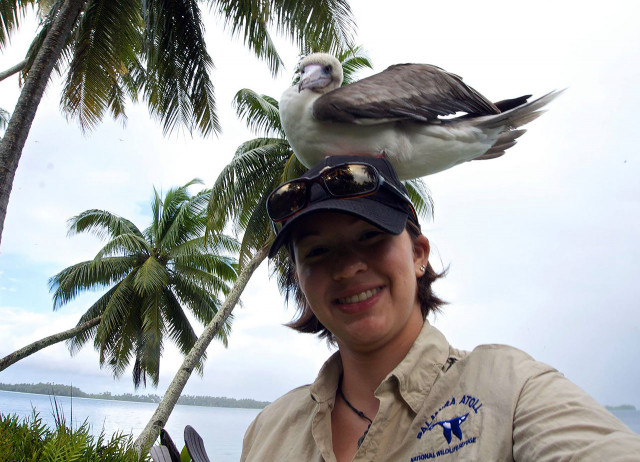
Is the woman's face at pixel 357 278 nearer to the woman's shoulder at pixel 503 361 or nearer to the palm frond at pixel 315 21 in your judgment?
the woman's shoulder at pixel 503 361

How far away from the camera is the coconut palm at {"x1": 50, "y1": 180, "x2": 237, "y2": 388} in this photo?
1805 centimetres

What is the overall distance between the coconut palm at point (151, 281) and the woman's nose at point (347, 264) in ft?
54.0

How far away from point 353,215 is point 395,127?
77cm

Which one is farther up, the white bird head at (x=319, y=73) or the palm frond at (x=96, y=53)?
the palm frond at (x=96, y=53)

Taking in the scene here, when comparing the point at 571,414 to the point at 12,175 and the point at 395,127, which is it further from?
the point at 12,175

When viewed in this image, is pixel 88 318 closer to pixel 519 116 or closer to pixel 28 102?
pixel 28 102

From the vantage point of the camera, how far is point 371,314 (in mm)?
1416

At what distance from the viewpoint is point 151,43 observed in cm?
920

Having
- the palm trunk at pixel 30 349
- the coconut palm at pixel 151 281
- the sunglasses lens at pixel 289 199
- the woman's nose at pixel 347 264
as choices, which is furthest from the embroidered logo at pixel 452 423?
the coconut palm at pixel 151 281

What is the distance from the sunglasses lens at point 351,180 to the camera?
143cm

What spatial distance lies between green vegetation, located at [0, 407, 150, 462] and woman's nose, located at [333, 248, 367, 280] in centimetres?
172

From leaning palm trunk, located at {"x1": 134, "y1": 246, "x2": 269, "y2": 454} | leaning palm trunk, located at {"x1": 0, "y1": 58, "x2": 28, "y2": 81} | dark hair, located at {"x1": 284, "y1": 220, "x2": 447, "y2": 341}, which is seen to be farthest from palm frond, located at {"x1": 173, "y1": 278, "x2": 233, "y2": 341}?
dark hair, located at {"x1": 284, "y1": 220, "x2": 447, "y2": 341}

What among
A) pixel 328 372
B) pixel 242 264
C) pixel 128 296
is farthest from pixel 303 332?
pixel 128 296

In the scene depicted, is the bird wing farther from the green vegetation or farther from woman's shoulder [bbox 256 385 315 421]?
the green vegetation
